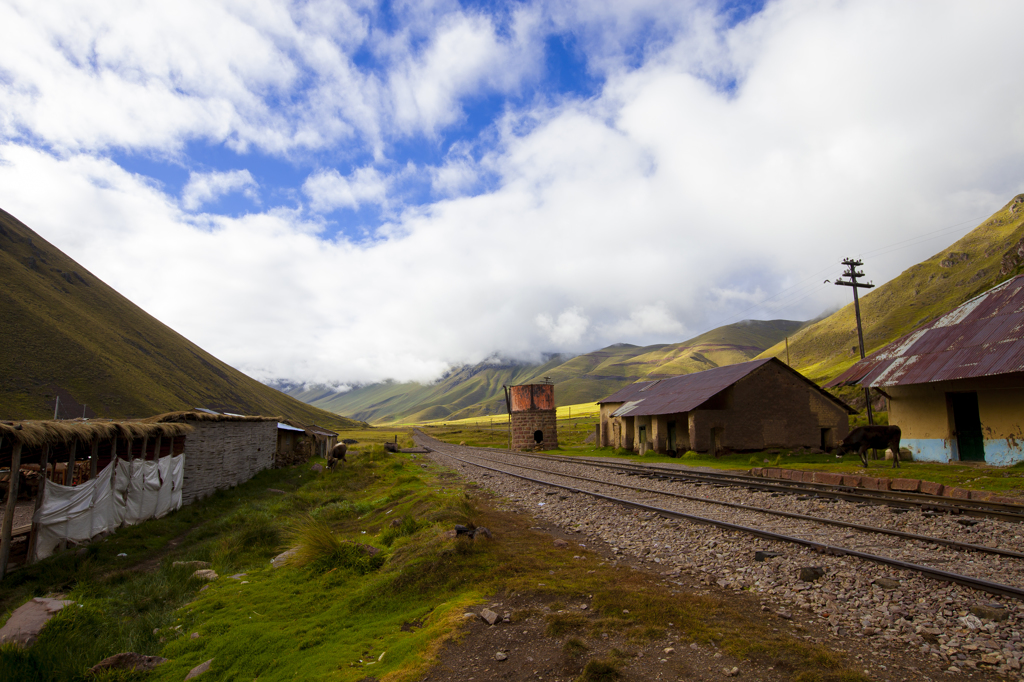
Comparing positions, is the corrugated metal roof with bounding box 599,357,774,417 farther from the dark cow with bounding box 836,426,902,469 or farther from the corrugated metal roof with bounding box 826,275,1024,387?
the dark cow with bounding box 836,426,902,469

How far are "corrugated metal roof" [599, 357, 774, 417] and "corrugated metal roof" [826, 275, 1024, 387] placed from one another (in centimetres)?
584

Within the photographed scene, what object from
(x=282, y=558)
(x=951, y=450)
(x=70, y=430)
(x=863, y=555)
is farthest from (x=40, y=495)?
(x=951, y=450)

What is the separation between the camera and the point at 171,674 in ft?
19.0

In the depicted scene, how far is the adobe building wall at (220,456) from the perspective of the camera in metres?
18.3

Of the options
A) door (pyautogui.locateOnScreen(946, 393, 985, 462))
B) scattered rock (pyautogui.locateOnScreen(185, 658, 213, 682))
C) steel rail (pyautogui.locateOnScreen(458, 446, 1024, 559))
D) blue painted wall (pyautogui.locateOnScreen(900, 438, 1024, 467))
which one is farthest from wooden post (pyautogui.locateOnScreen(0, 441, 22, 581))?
door (pyautogui.locateOnScreen(946, 393, 985, 462))

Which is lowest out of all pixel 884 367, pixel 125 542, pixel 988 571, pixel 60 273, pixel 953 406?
pixel 125 542

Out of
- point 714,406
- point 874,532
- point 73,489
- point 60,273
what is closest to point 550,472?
point 714,406

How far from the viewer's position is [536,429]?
45.8 m

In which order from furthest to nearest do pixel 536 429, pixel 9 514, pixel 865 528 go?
pixel 536 429 < pixel 865 528 < pixel 9 514

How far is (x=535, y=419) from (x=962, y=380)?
3064 cm

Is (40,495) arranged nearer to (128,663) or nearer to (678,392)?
(128,663)

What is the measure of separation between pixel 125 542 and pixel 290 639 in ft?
30.1

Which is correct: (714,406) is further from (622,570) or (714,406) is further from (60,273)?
(60,273)

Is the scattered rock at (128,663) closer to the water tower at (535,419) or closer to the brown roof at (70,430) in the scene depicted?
the brown roof at (70,430)
